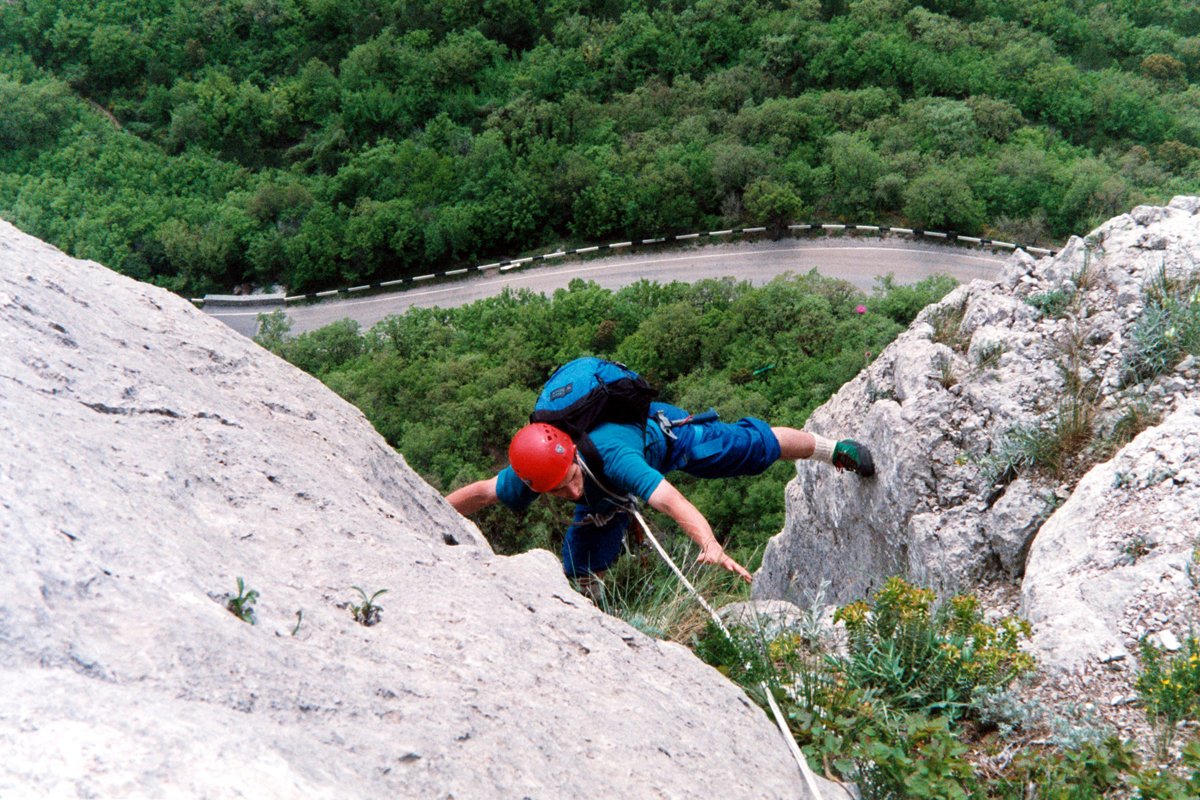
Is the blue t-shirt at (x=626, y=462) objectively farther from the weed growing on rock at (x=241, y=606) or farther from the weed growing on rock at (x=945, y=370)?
the weed growing on rock at (x=241, y=606)

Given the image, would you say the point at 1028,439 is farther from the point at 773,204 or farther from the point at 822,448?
the point at 773,204

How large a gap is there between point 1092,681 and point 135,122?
54.0 meters

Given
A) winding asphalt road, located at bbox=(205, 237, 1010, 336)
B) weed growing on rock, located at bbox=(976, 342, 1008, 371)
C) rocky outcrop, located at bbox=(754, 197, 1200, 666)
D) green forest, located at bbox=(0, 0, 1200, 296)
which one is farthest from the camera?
green forest, located at bbox=(0, 0, 1200, 296)

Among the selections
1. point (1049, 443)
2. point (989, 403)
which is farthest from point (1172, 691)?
point (989, 403)

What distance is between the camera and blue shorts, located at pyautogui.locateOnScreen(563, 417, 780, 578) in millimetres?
6078

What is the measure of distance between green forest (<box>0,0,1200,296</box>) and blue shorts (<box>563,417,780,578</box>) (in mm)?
27782

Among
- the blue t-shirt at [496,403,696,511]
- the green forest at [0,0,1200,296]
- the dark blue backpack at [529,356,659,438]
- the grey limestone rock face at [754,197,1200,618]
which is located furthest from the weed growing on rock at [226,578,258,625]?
the green forest at [0,0,1200,296]

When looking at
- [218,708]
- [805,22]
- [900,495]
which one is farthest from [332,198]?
[218,708]

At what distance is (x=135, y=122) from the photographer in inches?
1881

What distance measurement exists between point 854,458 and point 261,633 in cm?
497

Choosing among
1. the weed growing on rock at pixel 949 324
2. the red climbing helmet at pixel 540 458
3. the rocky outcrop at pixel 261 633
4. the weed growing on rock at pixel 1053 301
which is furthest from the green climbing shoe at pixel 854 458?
the rocky outcrop at pixel 261 633

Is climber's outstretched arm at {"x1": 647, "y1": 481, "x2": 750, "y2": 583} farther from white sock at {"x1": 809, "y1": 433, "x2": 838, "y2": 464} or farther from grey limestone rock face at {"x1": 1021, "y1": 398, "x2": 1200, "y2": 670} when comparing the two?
white sock at {"x1": 809, "y1": 433, "x2": 838, "y2": 464}

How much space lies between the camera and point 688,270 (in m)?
33.5

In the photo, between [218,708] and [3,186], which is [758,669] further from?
[3,186]
